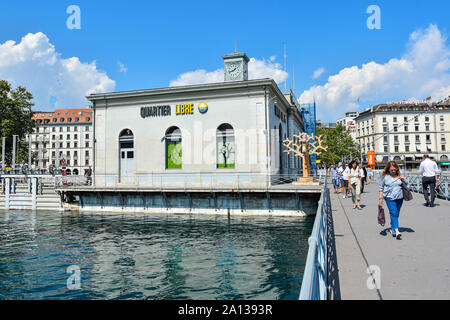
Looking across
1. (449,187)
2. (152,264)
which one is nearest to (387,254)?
(152,264)

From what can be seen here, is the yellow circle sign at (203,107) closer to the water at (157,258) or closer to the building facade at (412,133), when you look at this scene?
the water at (157,258)

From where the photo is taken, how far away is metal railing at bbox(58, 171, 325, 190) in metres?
22.2

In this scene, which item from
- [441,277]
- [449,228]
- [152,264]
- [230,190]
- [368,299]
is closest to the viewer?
[368,299]

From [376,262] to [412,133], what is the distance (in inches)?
3298

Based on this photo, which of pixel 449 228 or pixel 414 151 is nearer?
pixel 449 228

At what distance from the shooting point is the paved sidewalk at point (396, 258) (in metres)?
4.07

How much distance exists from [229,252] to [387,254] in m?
6.17

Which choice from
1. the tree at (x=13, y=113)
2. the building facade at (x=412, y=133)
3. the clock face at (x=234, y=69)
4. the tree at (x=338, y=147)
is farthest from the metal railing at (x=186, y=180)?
the building facade at (x=412, y=133)

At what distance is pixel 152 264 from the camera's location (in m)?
9.73

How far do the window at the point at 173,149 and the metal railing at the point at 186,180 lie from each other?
752mm

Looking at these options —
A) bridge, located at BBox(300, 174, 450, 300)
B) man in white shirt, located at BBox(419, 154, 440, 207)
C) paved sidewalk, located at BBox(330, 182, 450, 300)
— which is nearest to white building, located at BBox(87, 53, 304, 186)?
man in white shirt, located at BBox(419, 154, 440, 207)

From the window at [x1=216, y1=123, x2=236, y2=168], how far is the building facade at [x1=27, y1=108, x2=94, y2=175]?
2705 inches

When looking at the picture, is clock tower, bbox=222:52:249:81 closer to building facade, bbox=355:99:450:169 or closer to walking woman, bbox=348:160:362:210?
walking woman, bbox=348:160:362:210
